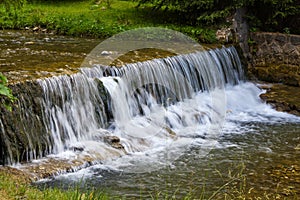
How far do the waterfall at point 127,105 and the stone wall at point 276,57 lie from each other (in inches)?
84.5

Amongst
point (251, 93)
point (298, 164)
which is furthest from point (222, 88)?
point (298, 164)

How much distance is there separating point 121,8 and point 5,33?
16.5 ft

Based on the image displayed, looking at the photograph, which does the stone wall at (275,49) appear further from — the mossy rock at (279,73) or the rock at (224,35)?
the rock at (224,35)

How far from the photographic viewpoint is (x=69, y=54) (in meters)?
11.7

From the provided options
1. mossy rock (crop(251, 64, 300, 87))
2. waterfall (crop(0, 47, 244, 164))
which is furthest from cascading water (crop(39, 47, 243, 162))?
mossy rock (crop(251, 64, 300, 87))

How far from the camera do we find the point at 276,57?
46.9ft

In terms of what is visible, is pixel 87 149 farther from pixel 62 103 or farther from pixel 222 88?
pixel 222 88

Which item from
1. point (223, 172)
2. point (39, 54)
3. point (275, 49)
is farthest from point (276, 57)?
point (223, 172)

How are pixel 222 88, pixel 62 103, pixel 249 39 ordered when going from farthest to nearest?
pixel 249 39 → pixel 222 88 → pixel 62 103

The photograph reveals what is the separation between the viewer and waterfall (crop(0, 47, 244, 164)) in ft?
28.6

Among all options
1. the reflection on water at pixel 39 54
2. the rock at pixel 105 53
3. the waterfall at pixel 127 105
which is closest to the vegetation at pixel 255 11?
the waterfall at pixel 127 105

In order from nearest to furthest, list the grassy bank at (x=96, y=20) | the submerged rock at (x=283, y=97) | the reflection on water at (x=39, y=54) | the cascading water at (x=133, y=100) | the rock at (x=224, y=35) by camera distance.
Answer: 1. the cascading water at (x=133, y=100)
2. the reflection on water at (x=39, y=54)
3. the submerged rock at (x=283, y=97)
4. the rock at (x=224, y=35)
5. the grassy bank at (x=96, y=20)

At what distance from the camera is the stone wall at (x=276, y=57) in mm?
13945

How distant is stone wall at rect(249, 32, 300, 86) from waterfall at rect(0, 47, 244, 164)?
7.04 ft
